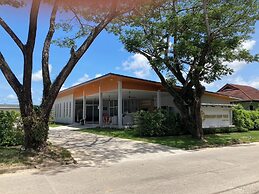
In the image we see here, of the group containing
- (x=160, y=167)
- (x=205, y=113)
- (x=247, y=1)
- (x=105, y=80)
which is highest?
(x=247, y=1)

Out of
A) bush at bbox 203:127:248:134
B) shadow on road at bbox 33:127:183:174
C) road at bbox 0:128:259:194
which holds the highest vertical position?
bush at bbox 203:127:248:134

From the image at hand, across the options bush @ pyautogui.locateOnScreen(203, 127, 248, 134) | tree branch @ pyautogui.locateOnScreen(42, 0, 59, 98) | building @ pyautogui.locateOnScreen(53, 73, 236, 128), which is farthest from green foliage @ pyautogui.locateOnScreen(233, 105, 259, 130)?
tree branch @ pyautogui.locateOnScreen(42, 0, 59, 98)

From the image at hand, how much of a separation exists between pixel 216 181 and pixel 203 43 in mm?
11227

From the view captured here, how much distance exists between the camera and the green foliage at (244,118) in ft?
82.4

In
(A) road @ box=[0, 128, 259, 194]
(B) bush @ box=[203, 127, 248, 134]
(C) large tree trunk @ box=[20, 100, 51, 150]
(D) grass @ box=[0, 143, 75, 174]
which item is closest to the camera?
(A) road @ box=[0, 128, 259, 194]

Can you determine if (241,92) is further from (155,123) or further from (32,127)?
(32,127)

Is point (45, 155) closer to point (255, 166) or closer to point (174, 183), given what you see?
point (174, 183)

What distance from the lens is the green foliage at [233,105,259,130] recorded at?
25.1 m

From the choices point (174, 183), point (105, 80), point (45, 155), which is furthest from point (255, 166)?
point (105, 80)

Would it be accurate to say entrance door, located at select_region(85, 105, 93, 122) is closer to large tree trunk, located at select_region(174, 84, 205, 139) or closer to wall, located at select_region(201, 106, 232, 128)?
wall, located at select_region(201, 106, 232, 128)

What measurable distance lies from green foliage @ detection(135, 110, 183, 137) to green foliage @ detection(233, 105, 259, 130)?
7.71 m

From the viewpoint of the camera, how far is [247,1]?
16.3 m

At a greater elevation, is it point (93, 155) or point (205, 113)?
point (205, 113)

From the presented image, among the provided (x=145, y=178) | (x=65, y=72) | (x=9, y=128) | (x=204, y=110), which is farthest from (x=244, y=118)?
→ (x=145, y=178)
